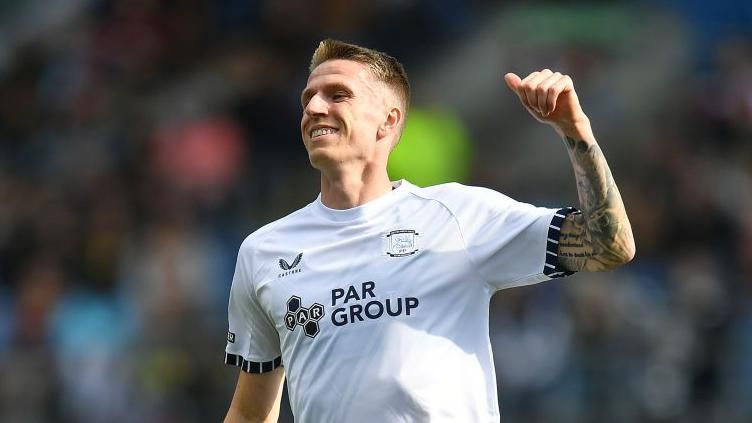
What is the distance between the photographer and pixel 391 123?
5254 millimetres

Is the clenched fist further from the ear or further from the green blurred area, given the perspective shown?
the green blurred area

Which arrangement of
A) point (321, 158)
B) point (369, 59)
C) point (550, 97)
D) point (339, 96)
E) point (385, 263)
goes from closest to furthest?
point (550, 97) < point (385, 263) < point (321, 158) < point (339, 96) < point (369, 59)

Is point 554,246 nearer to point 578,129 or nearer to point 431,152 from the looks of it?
point 578,129

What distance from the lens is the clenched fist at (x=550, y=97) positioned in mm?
4238

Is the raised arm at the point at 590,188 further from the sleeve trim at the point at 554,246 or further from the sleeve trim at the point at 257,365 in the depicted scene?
the sleeve trim at the point at 257,365

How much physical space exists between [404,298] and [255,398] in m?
0.90

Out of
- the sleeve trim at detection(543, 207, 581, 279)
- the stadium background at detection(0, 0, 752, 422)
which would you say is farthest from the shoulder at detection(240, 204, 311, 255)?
the stadium background at detection(0, 0, 752, 422)

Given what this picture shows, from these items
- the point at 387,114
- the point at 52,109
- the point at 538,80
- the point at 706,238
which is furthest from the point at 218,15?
the point at 538,80

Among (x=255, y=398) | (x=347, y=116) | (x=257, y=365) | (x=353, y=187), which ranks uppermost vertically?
(x=347, y=116)

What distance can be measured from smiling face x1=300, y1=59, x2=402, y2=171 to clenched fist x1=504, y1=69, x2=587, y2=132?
0.89 m

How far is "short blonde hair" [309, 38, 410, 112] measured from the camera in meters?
5.23

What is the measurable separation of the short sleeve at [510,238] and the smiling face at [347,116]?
1.59 feet

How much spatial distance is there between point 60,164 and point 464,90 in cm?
389

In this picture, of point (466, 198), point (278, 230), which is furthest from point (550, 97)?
point (278, 230)
